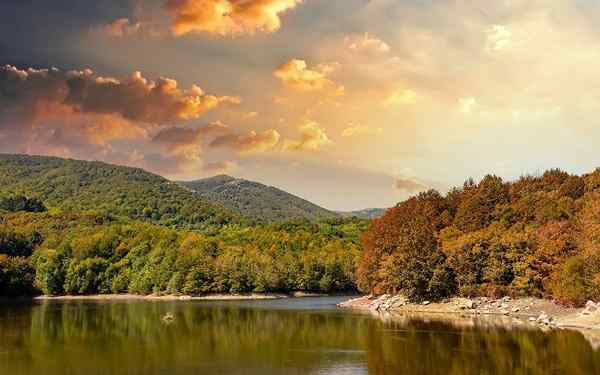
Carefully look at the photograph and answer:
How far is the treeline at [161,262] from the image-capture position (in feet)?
416

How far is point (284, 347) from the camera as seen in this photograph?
50625 mm

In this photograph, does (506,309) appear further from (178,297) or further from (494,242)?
(178,297)

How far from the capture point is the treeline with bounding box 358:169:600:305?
231 feet

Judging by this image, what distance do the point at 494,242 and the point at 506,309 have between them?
8900mm

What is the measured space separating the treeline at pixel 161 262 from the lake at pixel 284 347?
49.9 m

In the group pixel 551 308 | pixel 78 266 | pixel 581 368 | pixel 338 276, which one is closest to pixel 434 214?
pixel 551 308

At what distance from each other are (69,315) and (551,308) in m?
59.2

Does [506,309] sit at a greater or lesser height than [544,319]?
greater

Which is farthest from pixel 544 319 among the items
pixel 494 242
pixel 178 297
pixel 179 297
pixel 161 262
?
pixel 161 262

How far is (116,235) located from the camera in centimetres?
14738

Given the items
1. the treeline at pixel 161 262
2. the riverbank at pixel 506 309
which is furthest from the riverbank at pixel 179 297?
the riverbank at pixel 506 309

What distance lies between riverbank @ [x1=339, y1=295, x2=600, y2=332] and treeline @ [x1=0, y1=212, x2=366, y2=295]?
34506 mm

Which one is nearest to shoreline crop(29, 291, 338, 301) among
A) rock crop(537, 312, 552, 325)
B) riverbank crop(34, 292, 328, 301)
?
riverbank crop(34, 292, 328, 301)

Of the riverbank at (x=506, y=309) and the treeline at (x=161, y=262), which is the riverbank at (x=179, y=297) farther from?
the riverbank at (x=506, y=309)
